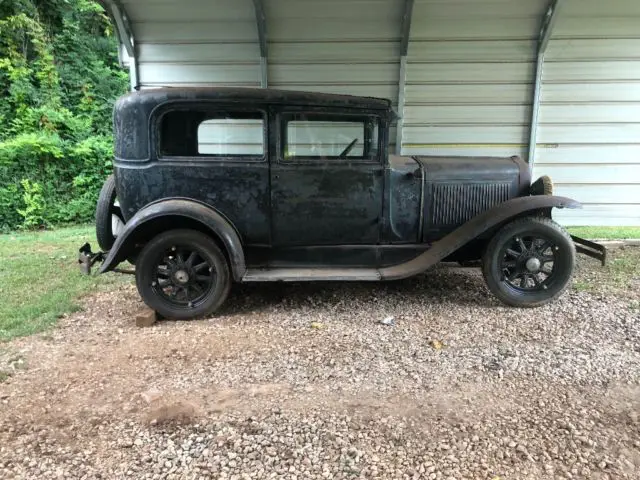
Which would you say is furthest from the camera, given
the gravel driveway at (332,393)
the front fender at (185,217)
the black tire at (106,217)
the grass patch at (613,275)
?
the grass patch at (613,275)

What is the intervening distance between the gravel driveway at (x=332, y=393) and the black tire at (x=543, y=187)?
107cm

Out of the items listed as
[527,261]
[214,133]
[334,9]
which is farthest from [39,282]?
[527,261]

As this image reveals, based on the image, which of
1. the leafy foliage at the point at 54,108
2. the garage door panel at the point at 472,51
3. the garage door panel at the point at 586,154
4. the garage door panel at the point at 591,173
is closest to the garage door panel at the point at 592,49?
the garage door panel at the point at 472,51

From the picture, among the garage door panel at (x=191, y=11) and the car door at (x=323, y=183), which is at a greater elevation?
the garage door panel at (x=191, y=11)

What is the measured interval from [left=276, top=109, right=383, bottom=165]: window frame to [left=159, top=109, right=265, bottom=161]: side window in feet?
0.55

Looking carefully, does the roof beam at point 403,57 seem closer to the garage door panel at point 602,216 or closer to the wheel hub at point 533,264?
the garage door panel at point 602,216

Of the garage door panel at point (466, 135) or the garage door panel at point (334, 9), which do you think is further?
the garage door panel at point (466, 135)

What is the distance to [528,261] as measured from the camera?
4.55 m

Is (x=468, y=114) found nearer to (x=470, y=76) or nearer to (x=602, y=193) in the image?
(x=470, y=76)

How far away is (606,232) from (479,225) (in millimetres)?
3889

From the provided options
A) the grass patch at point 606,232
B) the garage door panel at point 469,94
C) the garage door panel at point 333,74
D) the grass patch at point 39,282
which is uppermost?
the garage door panel at point 333,74

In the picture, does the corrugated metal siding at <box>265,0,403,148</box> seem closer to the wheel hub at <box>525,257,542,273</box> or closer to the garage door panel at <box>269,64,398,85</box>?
the garage door panel at <box>269,64,398,85</box>

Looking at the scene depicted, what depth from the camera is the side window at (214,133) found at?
434 cm

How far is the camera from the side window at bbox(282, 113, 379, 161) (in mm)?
4410
